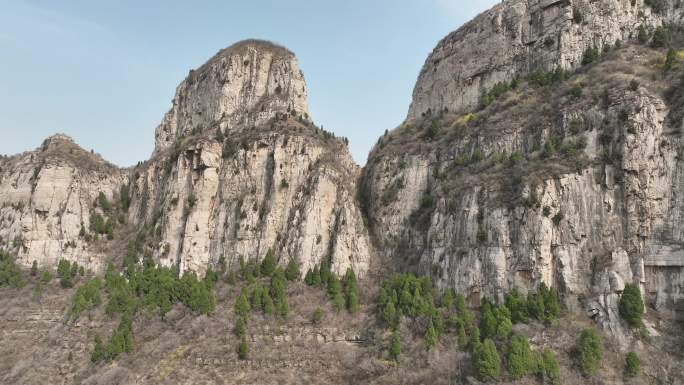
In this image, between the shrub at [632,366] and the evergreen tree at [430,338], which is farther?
the evergreen tree at [430,338]

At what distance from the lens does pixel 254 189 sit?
2569 inches

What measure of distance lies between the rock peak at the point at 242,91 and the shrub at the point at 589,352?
4706 cm

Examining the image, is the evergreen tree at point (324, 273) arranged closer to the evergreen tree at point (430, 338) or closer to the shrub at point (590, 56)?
the evergreen tree at point (430, 338)

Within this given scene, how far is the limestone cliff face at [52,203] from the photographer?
65812 mm

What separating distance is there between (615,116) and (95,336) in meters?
48.4

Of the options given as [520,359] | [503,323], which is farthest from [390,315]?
[520,359]

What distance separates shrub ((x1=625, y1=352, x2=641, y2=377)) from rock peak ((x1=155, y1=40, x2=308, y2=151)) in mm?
49502

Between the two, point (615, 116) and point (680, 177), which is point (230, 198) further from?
point (680, 177)

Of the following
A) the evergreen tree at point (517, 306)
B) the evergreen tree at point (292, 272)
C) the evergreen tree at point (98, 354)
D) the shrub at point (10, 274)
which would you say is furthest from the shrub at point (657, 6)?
the shrub at point (10, 274)

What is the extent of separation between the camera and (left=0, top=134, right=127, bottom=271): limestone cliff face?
216ft

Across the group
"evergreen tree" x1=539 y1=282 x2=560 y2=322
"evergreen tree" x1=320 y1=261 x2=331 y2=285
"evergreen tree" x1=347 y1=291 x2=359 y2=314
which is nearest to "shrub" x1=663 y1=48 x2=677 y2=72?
"evergreen tree" x1=539 y1=282 x2=560 y2=322

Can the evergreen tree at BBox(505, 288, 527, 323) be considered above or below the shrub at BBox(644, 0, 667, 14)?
below

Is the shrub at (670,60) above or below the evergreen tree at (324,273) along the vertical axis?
above

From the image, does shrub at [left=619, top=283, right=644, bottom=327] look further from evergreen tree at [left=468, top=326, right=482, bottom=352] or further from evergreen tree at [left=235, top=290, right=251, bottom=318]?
evergreen tree at [left=235, top=290, right=251, bottom=318]
